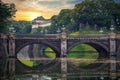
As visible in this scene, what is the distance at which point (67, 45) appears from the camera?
135 ft

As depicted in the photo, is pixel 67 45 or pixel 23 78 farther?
pixel 67 45

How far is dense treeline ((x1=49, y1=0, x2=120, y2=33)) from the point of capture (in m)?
60.0

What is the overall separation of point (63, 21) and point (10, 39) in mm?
25992

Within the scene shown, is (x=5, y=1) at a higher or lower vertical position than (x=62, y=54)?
higher

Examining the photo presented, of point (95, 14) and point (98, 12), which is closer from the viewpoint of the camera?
point (95, 14)

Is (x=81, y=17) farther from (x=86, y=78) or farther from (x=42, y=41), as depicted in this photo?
(x=86, y=78)

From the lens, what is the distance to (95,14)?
60.5 m

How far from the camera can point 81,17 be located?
60938mm

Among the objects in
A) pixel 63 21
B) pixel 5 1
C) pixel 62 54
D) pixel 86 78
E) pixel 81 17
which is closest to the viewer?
pixel 86 78

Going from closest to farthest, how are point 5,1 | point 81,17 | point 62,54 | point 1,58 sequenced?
point 1,58 < point 62,54 < point 5,1 < point 81,17

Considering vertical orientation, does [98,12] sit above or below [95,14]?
above

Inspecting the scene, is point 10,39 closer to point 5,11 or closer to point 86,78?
point 5,11

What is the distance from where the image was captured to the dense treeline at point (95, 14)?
60.0m

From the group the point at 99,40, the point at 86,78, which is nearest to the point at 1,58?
the point at 99,40
